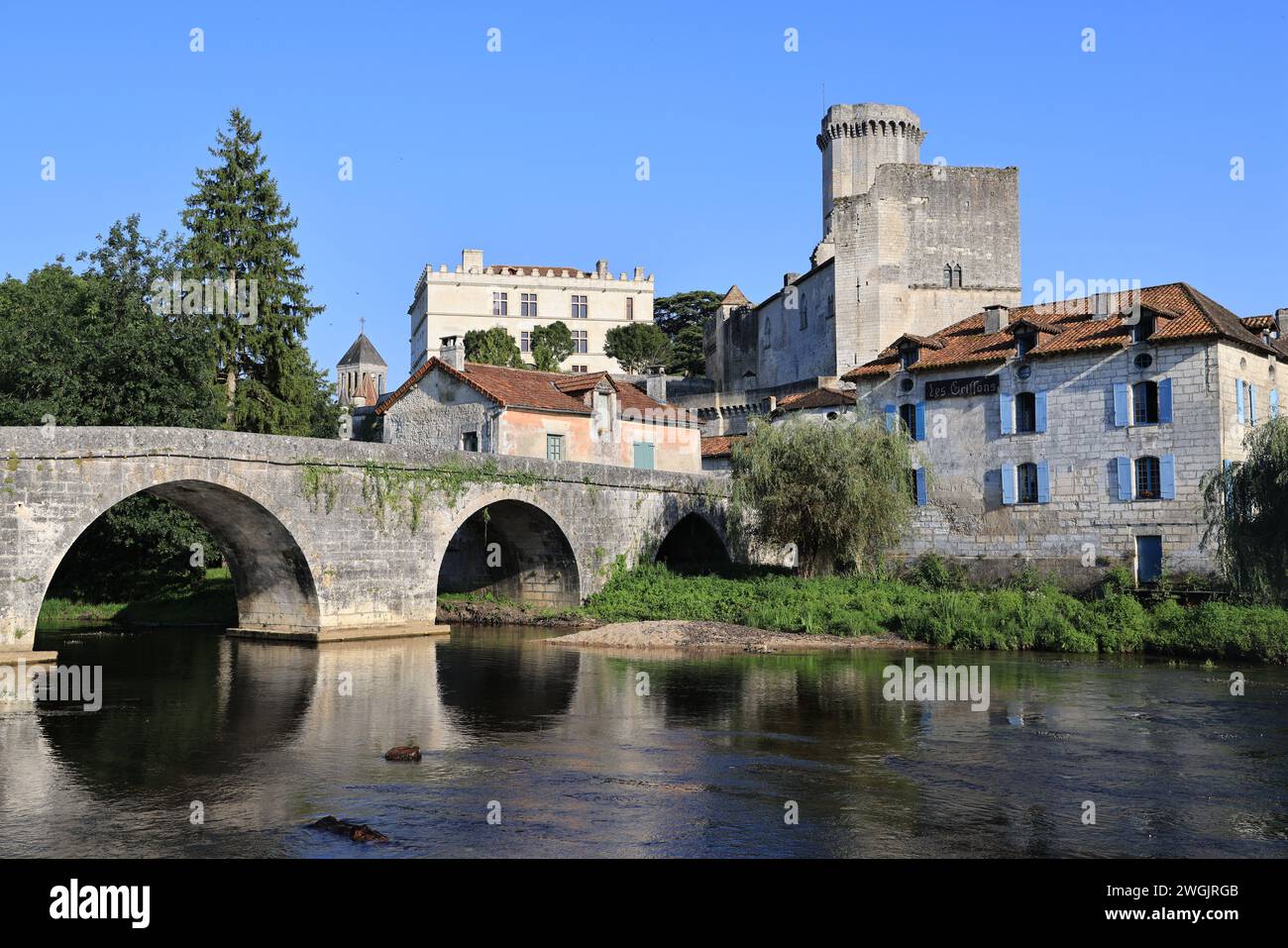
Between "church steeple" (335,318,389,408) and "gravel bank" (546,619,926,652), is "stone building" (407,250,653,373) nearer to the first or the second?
"church steeple" (335,318,389,408)

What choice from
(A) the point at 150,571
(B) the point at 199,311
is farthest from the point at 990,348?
(A) the point at 150,571

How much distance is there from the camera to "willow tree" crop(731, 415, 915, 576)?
31.7m

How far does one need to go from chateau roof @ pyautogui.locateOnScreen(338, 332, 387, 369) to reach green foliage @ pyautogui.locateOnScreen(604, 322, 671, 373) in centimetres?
1971

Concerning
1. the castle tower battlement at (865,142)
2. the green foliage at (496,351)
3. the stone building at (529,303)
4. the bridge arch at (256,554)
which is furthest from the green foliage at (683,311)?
the bridge arch at (256,554)

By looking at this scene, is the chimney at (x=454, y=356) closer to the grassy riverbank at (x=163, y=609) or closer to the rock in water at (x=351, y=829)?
the grassy riverbank at (x=163, y=609)

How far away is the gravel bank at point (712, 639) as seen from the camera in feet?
86.9

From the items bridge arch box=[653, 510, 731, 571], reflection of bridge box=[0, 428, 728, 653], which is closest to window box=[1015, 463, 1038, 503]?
bridge arch box=[653, 510, 731, 571]

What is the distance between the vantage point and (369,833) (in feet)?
33.6

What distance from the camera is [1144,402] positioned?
1236 inches

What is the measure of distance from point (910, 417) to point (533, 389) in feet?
41.1

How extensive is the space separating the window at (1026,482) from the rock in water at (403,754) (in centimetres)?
2398

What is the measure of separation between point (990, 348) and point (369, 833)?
92.9 ft

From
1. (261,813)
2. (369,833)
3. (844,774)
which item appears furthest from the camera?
(844,774)
